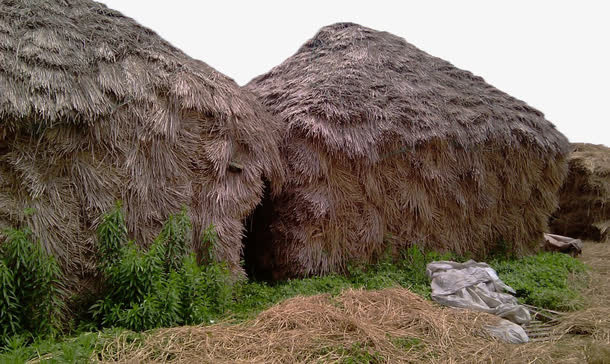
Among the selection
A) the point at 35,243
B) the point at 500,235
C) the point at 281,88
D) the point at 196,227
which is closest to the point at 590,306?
the point at 500,235

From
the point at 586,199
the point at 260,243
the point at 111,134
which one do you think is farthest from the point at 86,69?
the point at 586,199

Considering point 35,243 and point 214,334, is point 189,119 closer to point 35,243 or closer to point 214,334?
point 35,243

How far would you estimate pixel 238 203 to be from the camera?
5.53 meters

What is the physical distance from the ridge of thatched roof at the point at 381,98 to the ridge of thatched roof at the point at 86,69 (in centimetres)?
131

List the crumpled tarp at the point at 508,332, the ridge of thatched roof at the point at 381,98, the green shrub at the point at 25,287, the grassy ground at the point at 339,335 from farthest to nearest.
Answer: the ridge of thatched roof at the point at 381,98
the crumpled tarp at the point at 508,332
the green shrub at the point at 25,287
the grassy ground at the point at 339,335

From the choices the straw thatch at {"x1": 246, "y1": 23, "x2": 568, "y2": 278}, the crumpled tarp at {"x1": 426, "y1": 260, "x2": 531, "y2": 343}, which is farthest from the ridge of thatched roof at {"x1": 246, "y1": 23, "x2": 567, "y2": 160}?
the crumpled tarp at {"x1": 426, "y1": 260, "x2": 531, "y2": 343}

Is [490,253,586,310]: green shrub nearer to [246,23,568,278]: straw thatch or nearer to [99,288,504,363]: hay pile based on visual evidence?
[246,23,568,278]: straw thatch

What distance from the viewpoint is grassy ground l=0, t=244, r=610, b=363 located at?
12.1 ft

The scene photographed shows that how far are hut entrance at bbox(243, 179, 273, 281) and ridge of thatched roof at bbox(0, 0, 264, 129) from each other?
1.53 m

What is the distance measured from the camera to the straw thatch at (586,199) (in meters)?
10.5

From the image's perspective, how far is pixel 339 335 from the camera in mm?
4043

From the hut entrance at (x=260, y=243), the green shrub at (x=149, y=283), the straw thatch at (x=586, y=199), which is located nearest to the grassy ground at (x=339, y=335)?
the green shrub at (x=149, y=283)

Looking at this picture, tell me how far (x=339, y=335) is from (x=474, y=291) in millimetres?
2132

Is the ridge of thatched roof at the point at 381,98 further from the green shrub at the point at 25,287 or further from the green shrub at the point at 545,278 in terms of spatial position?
the green shrub at the point at 25,287
